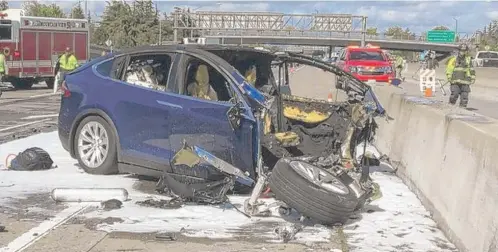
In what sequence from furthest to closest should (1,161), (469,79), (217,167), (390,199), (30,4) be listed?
(30,4) → (469,79) → (1,161) → (390,199) → (217,167)

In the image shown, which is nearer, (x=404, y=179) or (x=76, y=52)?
(x=404, y=179)

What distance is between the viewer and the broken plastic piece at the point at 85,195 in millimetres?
6973

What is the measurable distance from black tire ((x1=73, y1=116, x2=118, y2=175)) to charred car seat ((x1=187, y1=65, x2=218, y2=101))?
1130 millimetres

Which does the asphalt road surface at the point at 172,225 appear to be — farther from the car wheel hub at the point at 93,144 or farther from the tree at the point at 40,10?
the tree at the point at 40,10

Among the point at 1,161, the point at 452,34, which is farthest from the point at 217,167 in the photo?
the point at 452,34

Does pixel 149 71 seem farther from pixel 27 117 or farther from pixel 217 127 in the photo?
pixel 27 117

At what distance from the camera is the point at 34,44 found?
92.6ft

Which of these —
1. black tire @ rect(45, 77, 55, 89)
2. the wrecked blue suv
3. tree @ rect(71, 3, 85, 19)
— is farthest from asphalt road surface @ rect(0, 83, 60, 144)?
tree @ rect(71, 3, 85, 19)

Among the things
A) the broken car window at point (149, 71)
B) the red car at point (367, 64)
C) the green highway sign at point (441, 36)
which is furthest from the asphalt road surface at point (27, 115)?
the green highway sign at point (441, 36)

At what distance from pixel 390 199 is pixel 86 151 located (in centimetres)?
363

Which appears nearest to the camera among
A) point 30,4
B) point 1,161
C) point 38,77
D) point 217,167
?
point 217,167

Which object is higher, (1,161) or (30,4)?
(30,4)

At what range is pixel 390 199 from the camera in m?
7.47

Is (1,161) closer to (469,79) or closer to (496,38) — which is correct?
(469,79)
